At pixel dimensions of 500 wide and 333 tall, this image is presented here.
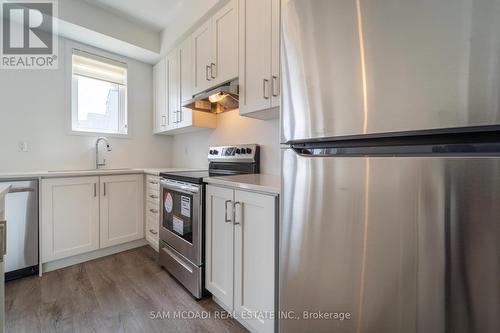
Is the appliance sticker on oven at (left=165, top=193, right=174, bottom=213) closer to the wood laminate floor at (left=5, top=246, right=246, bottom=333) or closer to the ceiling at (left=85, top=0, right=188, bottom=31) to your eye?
the wood laminate floor at (left=5, top=246, right=246, bottom=333)

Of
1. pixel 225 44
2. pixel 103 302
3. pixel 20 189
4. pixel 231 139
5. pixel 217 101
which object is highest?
pixel 225 44

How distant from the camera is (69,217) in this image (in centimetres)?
218

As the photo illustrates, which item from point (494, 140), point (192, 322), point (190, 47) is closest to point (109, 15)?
point (190, 47)

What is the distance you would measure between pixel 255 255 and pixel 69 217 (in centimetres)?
202

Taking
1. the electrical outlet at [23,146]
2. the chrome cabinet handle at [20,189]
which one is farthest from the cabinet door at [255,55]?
the electrical outlet at [23,146]

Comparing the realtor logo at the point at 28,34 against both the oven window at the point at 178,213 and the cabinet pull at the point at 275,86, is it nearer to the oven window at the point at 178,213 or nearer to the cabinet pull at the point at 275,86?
the oven window at the point at 178,213

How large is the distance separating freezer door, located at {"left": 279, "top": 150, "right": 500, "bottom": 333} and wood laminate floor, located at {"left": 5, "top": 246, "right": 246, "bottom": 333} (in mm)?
979

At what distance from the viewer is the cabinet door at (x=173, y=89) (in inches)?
103

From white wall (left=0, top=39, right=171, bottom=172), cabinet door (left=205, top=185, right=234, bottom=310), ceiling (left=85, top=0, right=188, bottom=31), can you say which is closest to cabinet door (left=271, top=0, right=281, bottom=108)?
cabinet door (left=205, top=185, right=234, bottom=310)

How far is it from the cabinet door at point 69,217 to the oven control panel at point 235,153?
1276 millimetres

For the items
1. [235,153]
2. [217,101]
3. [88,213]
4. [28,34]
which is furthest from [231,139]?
[28,34]

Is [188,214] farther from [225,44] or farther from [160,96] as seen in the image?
[160,96]

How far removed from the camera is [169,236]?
2.00 m

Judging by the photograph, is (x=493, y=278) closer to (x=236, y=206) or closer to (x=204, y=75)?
(x=236, y=206)
